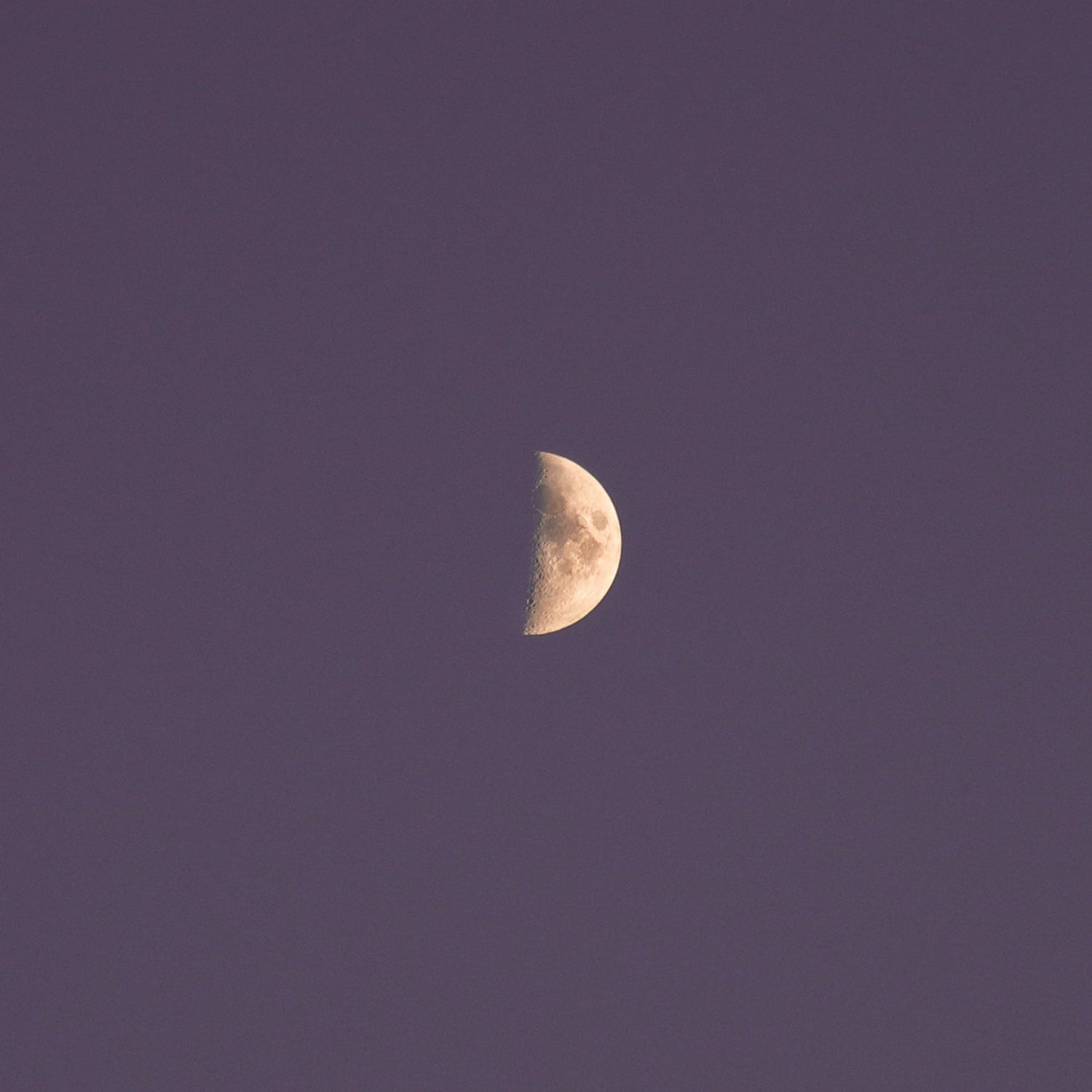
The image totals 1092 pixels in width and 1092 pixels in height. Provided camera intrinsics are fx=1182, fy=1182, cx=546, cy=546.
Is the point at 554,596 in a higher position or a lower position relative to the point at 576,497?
lower

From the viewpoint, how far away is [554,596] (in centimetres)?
1620

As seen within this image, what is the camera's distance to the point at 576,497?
16781mm

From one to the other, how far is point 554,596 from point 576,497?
152 cm
